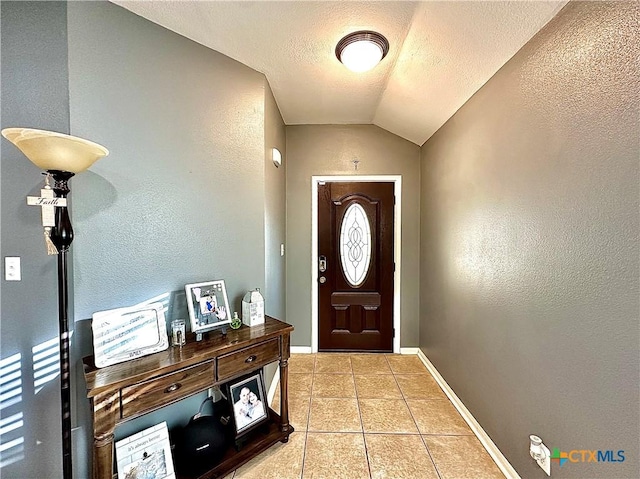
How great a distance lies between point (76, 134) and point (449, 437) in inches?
111

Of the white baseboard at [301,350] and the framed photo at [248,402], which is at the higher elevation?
the framed photo at [248,402]

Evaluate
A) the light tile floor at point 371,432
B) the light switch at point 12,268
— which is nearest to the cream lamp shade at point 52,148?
the light switch at point 12,268

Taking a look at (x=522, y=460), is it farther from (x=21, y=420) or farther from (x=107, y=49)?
(x=107, y=49)

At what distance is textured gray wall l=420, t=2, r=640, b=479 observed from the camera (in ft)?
3.30

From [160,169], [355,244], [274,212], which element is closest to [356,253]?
[355,244]

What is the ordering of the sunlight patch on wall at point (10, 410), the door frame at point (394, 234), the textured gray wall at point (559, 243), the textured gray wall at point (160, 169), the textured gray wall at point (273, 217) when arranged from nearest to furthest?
the textured gray wall at point (559, 243)
the sunlight patch on wall at point (10, 410)
the textured gray wall at point (160, 169)
the textured gray wall at point (273, 217)
the door frame at point (394, 234)

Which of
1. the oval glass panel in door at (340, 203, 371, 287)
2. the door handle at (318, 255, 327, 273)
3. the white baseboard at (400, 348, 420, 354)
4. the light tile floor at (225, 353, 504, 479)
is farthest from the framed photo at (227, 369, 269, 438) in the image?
Result: the white baseboard at (400, 348, 420, 354)

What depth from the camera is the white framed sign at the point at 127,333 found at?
1315mm

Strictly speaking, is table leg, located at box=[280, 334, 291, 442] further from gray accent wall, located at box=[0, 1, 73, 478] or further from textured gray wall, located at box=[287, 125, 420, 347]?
textured gray wall, located at box=[287, 125, 420, 347]

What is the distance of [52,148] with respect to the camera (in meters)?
1.08

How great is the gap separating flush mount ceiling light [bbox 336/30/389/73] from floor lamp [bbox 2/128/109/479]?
1.46 m

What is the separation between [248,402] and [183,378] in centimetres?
61

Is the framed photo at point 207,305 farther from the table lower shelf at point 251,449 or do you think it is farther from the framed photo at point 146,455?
the table lower shelf at point 251,449

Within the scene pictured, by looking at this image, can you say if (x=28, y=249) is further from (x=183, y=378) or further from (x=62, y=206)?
(x=183, y=378)
